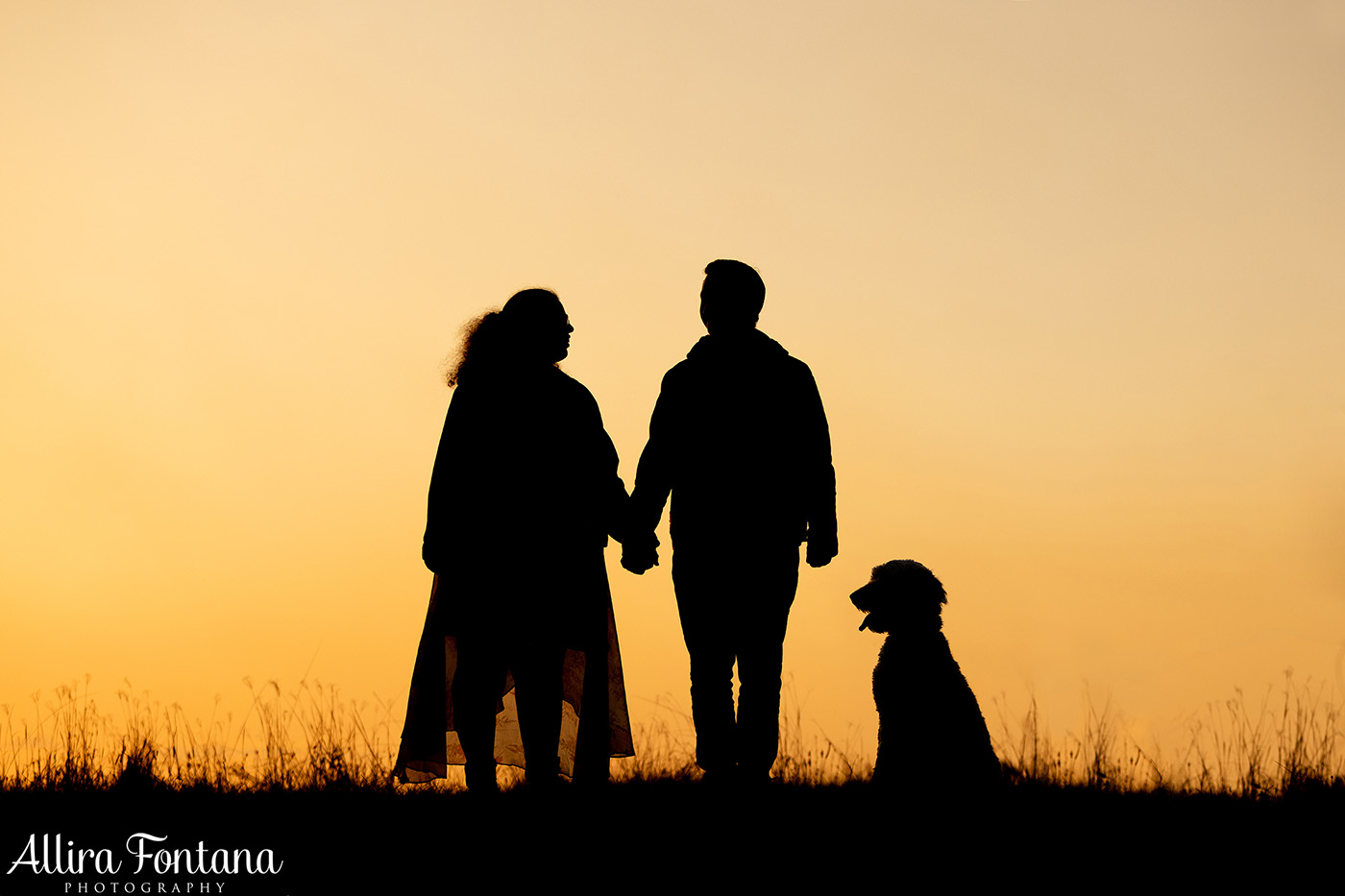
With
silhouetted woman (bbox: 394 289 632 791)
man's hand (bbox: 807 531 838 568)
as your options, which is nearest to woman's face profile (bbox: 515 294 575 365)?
silhouetted woman (bbox: 394 289 632 791)

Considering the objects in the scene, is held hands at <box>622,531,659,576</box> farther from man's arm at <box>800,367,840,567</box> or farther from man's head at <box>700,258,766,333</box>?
man's head at <box>700,258,766,333</box>

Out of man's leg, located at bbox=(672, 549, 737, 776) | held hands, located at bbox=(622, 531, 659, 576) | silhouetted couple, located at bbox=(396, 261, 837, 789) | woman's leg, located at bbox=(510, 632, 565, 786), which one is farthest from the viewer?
held hands, located at bbox=(622, 531, 659, 576)

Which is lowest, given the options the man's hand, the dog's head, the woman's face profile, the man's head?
the dog's head

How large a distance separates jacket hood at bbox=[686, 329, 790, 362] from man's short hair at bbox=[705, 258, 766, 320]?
11 centimetres

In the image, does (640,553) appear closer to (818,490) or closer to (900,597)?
(818,490)

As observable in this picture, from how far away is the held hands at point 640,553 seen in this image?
6.33 meters

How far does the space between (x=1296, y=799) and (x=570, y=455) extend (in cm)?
476

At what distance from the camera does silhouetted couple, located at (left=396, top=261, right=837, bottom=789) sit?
229 inches

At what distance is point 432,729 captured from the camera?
644 cm

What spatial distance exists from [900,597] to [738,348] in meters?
1.79

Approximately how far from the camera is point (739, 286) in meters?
6.43

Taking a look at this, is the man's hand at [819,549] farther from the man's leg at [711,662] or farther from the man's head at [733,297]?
the man's head at [733,297]

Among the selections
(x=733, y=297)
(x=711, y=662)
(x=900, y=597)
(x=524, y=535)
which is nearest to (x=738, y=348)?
(x=733, y=297)

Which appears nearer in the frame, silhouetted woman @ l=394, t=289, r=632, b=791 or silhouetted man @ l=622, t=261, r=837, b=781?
silhouetted woman @ l=394, t=289, r=632, b=791
